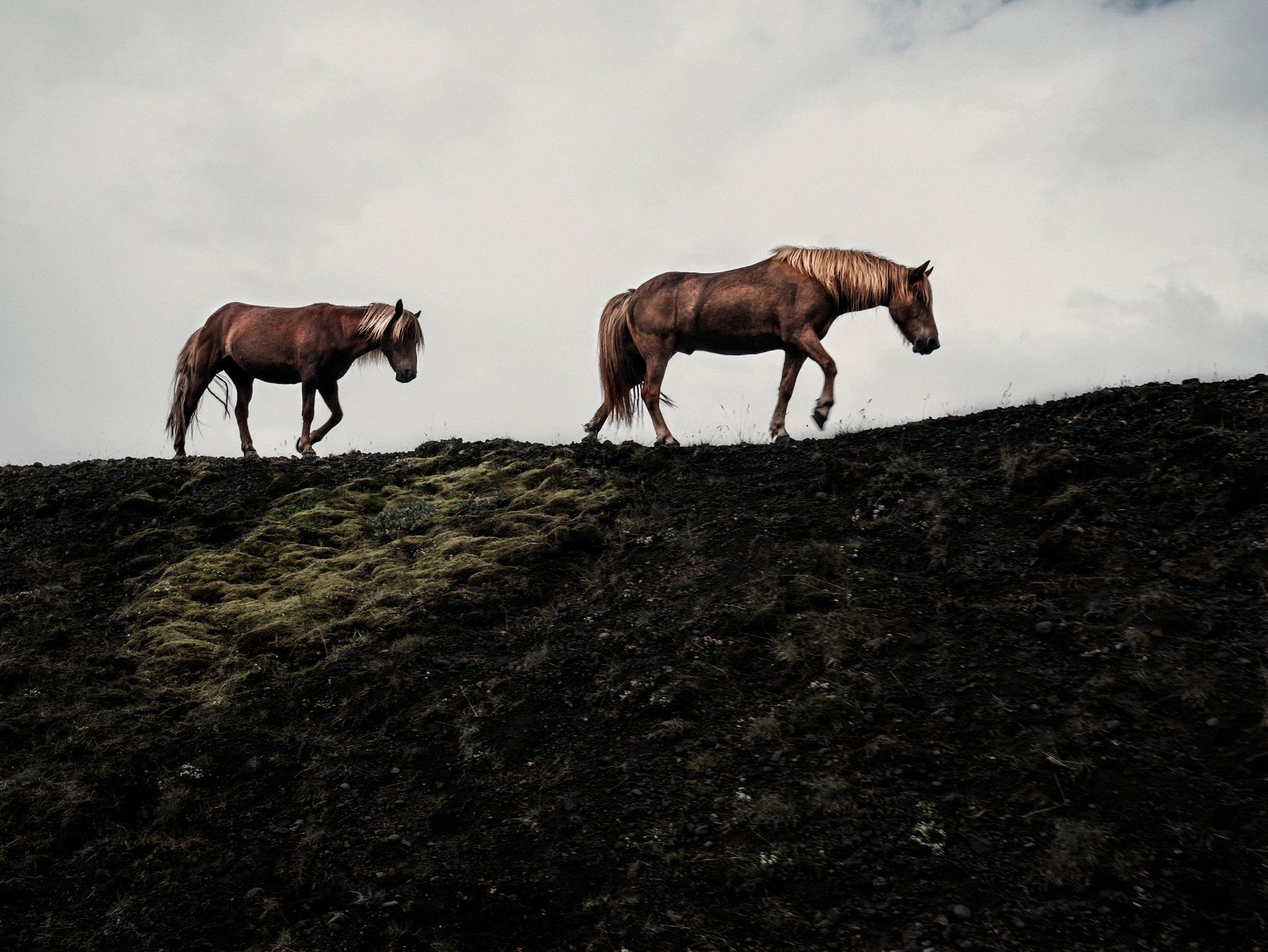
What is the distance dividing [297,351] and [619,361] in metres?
5.25

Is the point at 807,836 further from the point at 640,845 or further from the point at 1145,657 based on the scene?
the point at 1145,657

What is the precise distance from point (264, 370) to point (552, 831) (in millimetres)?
11677

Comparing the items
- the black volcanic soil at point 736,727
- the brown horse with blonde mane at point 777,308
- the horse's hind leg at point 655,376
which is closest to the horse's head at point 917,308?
the brown horse with blonde mane at point 777,308

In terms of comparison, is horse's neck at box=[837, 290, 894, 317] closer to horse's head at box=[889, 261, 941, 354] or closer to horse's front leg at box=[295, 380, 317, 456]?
horse's head at box=[889, 261, 941, 354]

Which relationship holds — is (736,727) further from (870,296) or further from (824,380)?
(870,296)

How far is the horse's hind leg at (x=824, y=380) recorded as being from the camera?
12.4 m

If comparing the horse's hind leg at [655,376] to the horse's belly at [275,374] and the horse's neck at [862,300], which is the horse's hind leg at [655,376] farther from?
the horse's belly at [275,374]

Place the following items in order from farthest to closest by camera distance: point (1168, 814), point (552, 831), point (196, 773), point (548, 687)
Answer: point (548, 687) → point (196, 773) → point (552, 831) → point (1168, 814)

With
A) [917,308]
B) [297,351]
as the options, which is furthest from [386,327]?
[917,308]

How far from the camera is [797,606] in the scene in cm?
826

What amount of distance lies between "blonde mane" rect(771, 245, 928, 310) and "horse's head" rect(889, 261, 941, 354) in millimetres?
22

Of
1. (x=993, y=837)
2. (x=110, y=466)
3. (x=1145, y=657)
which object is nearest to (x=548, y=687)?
(x=993, y=837)

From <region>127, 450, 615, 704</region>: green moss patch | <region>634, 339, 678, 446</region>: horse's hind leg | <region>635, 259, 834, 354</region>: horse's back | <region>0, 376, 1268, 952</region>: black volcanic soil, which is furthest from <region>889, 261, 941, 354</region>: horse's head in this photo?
<region>127, 450, 615, 704</region>: green moss patch

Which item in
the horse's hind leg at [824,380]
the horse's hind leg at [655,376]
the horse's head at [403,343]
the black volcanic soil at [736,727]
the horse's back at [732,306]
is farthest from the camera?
the horse's head at [403,343]
